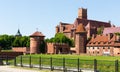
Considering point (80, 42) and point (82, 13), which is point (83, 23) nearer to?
point (82, 13)

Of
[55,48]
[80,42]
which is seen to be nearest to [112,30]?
[80,42]

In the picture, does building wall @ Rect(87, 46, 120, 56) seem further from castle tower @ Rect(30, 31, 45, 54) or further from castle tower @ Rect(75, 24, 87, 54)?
castle tower @ Rect(30, 31, 45, 54)

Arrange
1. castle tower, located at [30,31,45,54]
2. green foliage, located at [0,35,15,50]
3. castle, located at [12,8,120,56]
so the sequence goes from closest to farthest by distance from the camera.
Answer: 1. castle, located at [12,8,120,56]
2. castle tower, located at [30,31,45,54]
3. green foliage, located at [0,35,15,50]

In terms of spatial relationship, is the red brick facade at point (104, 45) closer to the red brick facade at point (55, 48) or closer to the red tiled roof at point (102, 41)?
the red tiled roof at point (102, 41)

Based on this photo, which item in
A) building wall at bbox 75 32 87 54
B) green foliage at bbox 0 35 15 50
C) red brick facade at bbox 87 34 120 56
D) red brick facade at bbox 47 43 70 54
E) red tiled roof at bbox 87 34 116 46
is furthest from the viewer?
green foliage at bbox 0 35 15 50

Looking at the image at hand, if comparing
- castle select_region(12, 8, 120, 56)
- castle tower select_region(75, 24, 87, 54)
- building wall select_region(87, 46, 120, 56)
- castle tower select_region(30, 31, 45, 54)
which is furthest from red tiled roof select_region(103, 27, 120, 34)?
castle tower select_region(30, 31, 45, 54)

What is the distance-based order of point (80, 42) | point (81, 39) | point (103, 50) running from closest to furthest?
point (103, 50) → point (81, 39) → point (80, 42)

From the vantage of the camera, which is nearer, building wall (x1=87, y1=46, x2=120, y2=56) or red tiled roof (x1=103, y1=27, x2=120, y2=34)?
building wall (x1=87, y1=46, x2=120, y2=56)

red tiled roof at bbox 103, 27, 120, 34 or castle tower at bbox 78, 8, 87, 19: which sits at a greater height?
castle tower at bbox 78, 8, 87, 19

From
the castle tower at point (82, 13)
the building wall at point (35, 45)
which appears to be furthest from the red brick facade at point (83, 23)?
the building wall at point (35, 45)

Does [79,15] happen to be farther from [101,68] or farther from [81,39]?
[101,68]

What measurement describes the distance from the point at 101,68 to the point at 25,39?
356 ft

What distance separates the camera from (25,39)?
138m

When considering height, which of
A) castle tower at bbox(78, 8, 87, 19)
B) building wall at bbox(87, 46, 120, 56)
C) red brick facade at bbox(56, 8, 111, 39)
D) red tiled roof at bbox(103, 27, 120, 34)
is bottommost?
building wall at bbox(87, 46, 120, 56)
